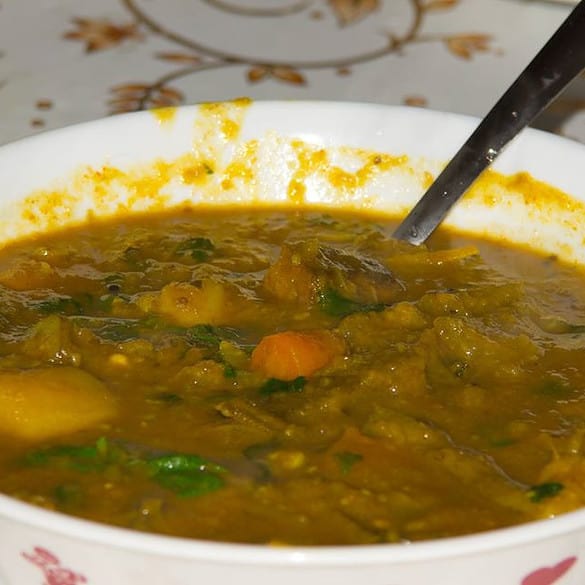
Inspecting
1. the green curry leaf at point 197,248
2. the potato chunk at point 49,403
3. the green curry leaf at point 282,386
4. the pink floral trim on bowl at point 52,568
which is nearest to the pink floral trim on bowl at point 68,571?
the pink floral trim on bowl at point 52,568

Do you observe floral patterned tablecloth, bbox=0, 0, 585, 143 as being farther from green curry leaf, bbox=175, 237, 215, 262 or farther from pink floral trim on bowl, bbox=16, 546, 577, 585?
pink floral trim on bowl, bbox=16, 546, 577, 585

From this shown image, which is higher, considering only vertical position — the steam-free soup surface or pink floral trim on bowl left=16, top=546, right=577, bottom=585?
pink floral trim on bowl left=16, top=546, right=577, bottom=585

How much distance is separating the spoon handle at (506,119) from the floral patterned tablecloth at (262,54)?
803mm

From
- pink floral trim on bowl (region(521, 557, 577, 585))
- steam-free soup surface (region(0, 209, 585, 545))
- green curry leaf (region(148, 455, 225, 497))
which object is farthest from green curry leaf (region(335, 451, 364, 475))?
pink floral trim on bowl (region(521, 557, 577, 585))

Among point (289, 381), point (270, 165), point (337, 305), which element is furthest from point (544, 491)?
point (270, 165)

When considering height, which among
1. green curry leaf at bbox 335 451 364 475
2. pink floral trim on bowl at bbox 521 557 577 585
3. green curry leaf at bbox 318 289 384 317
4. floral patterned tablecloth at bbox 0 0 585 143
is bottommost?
floral patterned tablecloth at bbox 0 0 585 143

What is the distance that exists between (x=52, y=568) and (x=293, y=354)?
0.73 metres

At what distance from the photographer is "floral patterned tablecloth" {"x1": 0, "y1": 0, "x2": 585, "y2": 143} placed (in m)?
3.87

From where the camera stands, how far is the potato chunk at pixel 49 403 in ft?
7.16

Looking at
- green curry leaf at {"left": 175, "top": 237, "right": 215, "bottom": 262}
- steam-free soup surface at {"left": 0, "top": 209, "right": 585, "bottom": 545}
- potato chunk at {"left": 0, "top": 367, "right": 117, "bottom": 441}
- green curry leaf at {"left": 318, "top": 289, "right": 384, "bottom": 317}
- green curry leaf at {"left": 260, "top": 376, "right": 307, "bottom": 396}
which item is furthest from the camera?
green curry leaf at {"left": 175, "top": 237, "right": 215, "bottom": 262}

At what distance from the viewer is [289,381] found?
7.63ft

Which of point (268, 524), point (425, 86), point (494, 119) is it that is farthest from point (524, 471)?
point (425, 86)

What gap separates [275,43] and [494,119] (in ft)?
5.12

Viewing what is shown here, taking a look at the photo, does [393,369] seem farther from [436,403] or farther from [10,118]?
[10,118]
